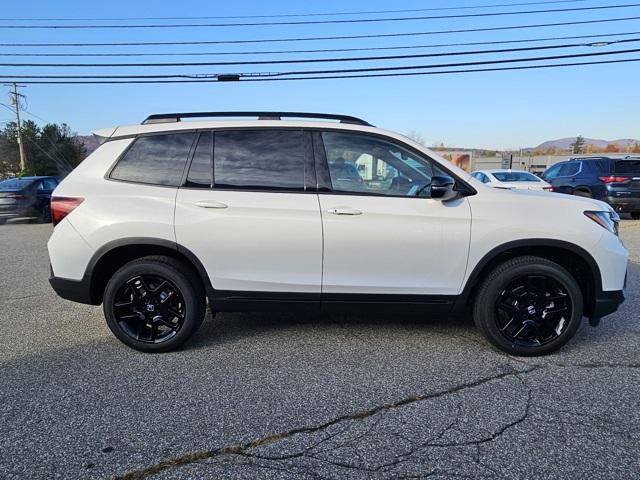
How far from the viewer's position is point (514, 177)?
14.2 meters

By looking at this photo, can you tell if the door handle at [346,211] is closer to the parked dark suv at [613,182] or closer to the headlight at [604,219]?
the headlight at [604,219]

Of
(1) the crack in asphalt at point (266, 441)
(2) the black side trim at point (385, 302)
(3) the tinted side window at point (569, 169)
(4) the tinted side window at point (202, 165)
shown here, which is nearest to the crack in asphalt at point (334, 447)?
(1) the crack in asphalt at point (266, 441)

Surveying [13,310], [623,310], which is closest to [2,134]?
[13,310]

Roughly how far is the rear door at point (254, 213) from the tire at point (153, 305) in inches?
9.0

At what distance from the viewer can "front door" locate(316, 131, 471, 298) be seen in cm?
353

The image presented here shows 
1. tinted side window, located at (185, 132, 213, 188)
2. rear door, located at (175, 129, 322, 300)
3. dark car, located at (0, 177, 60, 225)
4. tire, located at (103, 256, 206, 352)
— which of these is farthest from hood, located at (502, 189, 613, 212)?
dark car, located at (0, 177, 60, 225)

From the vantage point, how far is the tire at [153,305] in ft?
12.1

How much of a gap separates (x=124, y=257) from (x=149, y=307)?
48cm

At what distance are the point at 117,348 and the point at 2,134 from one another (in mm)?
64584

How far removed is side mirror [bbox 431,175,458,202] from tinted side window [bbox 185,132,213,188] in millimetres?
1752

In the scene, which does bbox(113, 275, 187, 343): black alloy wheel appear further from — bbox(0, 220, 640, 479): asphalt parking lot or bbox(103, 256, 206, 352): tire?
bbox(0, 220, 640, 479): asphalt parking lot

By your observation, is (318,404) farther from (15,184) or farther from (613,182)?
(15,184)

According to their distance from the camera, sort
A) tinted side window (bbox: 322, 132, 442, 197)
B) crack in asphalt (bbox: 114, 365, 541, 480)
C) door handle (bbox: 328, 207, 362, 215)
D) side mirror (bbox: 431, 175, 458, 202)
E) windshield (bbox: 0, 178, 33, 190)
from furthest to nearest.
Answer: windshield (bbox: 0, 178, 33, 190), tinted side window (bbox: 322, 132, 442, 197), door handle (bbox: 328, 207, 362, 215), side mirror (bbox: 431, 175, 458, 202), crack in asphalt (bbox: 114, 365, 541, 480)

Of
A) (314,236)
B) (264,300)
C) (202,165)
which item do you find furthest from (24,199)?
(314,236)
